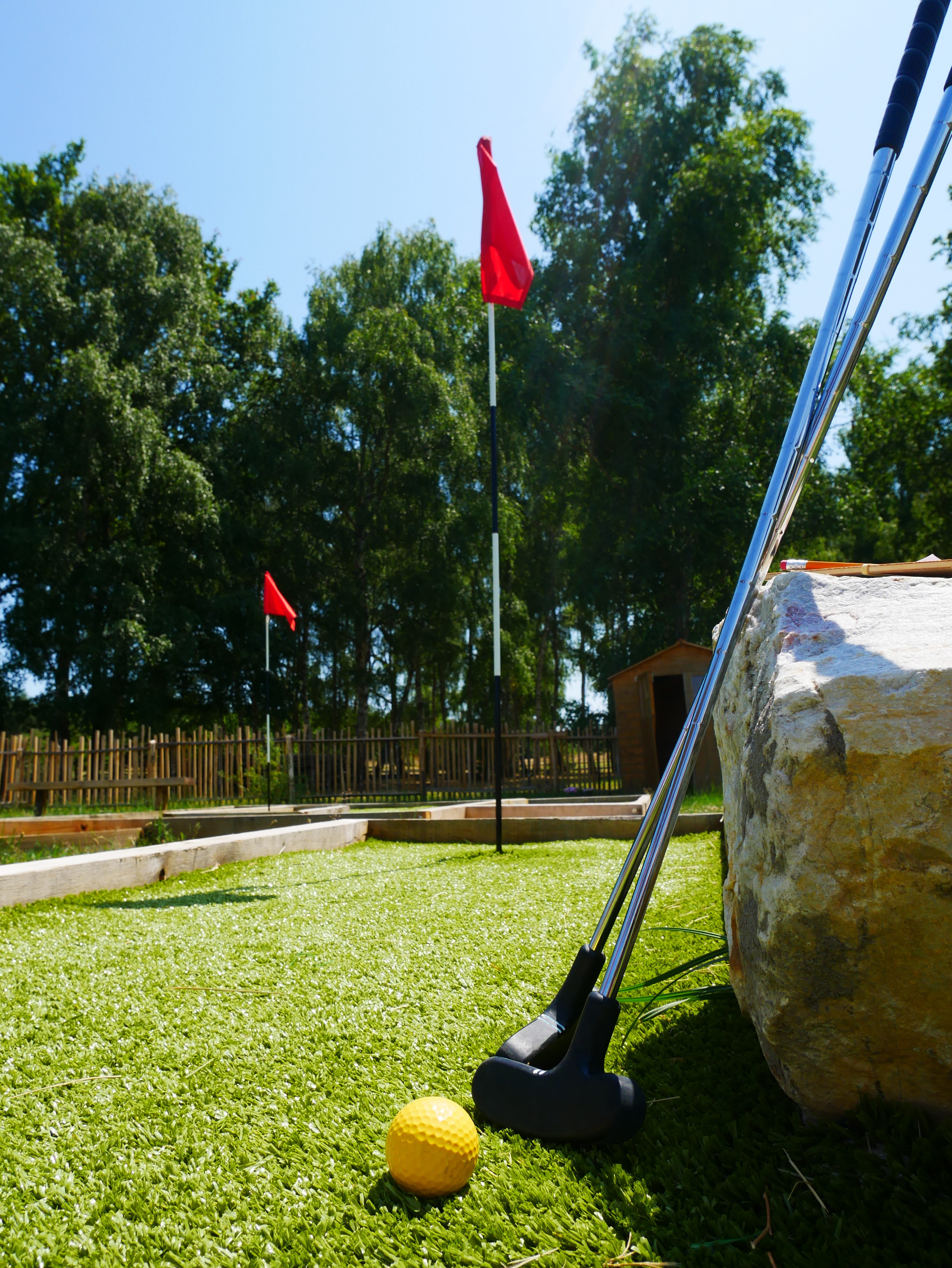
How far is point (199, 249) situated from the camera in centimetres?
2456

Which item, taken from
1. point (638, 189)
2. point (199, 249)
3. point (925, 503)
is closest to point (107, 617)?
point (199, 249)

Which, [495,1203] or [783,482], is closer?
[495,1203]

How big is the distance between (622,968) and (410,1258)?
54cm

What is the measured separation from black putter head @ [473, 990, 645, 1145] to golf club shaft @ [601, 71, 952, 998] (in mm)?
456

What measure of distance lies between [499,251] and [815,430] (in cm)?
548

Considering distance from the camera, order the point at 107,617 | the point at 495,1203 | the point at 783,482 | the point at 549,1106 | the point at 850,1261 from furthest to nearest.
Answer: the point at 107,617
the point at 783,482
the point at 549,1106
the point at 495,1203
the point at 850,1261

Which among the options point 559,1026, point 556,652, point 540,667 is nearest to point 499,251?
point 559,1026

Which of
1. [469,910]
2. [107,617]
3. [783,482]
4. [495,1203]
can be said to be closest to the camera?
[495,1203]

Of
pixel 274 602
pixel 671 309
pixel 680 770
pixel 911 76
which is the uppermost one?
pixel 671 309

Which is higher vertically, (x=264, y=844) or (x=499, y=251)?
(x=499, y=251)

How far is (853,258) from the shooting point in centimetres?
170

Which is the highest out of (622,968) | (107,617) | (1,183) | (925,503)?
(1,183)

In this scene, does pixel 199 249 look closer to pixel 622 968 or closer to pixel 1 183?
pixel 1 183

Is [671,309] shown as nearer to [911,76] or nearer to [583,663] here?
[583,663]
